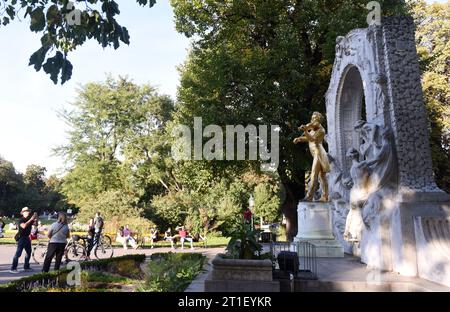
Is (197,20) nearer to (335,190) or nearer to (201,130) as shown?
(201,130)

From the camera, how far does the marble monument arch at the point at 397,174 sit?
23.9 feet

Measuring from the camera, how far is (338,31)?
16312 millimetres

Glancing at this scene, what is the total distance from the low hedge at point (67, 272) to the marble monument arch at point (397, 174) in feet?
21.8

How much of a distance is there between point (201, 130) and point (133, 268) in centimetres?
897

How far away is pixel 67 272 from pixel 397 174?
8.21 m

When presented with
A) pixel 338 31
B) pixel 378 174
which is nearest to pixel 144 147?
pixel 338 31

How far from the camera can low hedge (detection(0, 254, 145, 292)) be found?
23.2 ft

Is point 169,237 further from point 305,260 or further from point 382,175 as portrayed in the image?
point 382,175

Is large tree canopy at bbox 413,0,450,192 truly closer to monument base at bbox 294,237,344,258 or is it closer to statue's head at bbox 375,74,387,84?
monument base at bbox 294,237,344,258

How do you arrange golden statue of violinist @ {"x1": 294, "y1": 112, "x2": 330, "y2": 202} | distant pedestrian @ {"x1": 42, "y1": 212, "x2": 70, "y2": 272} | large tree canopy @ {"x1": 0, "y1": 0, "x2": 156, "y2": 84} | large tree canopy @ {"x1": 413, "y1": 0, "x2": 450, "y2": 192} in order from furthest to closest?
large tree canopy @ {"x1": 413, "y1": 0, "x2": 450, "y2": 192}, golden statue of violinist @ {"x1": 294, "y1": 112, "x2": 330, "y2": 202}, distant pedestrian @ {"x1": 42, "y1": 212, "x2": 70, "y2": 272}, large tree canopy @ {"x1": 0, "y1": 0, "x2": 156, "y2": 84}

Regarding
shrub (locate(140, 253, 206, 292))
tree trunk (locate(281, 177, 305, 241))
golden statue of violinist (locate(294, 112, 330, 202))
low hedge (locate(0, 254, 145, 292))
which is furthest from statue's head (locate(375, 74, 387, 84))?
tree trunk (locate(281, 177, 305, 241))

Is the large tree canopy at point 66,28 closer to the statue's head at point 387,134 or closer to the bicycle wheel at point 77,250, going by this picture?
the statue's head at point 387,134

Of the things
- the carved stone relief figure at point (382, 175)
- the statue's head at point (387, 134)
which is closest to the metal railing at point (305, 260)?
the carved stone relief figure at point (382, 175)

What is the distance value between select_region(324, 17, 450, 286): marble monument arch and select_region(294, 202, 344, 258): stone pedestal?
125cm
